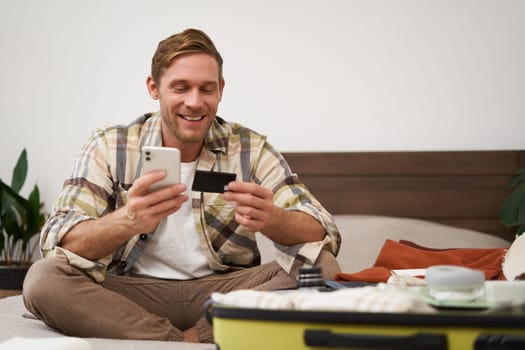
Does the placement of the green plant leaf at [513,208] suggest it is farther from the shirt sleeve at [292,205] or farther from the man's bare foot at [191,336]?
the man's bare foot at [191,336]

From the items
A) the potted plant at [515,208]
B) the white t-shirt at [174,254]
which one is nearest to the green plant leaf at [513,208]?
the potted plant at [515,208]

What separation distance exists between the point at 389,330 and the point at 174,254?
111 cm

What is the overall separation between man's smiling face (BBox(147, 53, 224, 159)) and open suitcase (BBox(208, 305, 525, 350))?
1055 millimetres

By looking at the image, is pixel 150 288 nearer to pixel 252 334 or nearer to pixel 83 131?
pixel 252 334

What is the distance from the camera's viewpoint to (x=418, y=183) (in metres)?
3.06

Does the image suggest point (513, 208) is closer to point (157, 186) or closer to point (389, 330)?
point (157, 186)

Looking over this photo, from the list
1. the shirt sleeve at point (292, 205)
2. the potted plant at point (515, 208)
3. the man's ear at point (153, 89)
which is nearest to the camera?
the shirt sleeve at point (292, 205)

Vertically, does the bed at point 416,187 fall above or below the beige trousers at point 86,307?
above

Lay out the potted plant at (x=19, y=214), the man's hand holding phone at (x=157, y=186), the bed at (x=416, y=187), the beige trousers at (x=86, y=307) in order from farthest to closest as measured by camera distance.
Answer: the potted plant at (x=19, y=214) < the bed at (x=416, y=187) < the beige trousers at (x=86, y=307) < the man's hand holding phone at (x=157, y=186)

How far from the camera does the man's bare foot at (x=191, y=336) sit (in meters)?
1.82

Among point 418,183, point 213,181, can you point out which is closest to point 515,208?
point 418,183

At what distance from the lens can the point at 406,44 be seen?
3.10m

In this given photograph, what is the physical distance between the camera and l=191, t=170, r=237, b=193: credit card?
1700mm

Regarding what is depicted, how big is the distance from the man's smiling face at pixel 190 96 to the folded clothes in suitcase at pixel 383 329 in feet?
3.43
